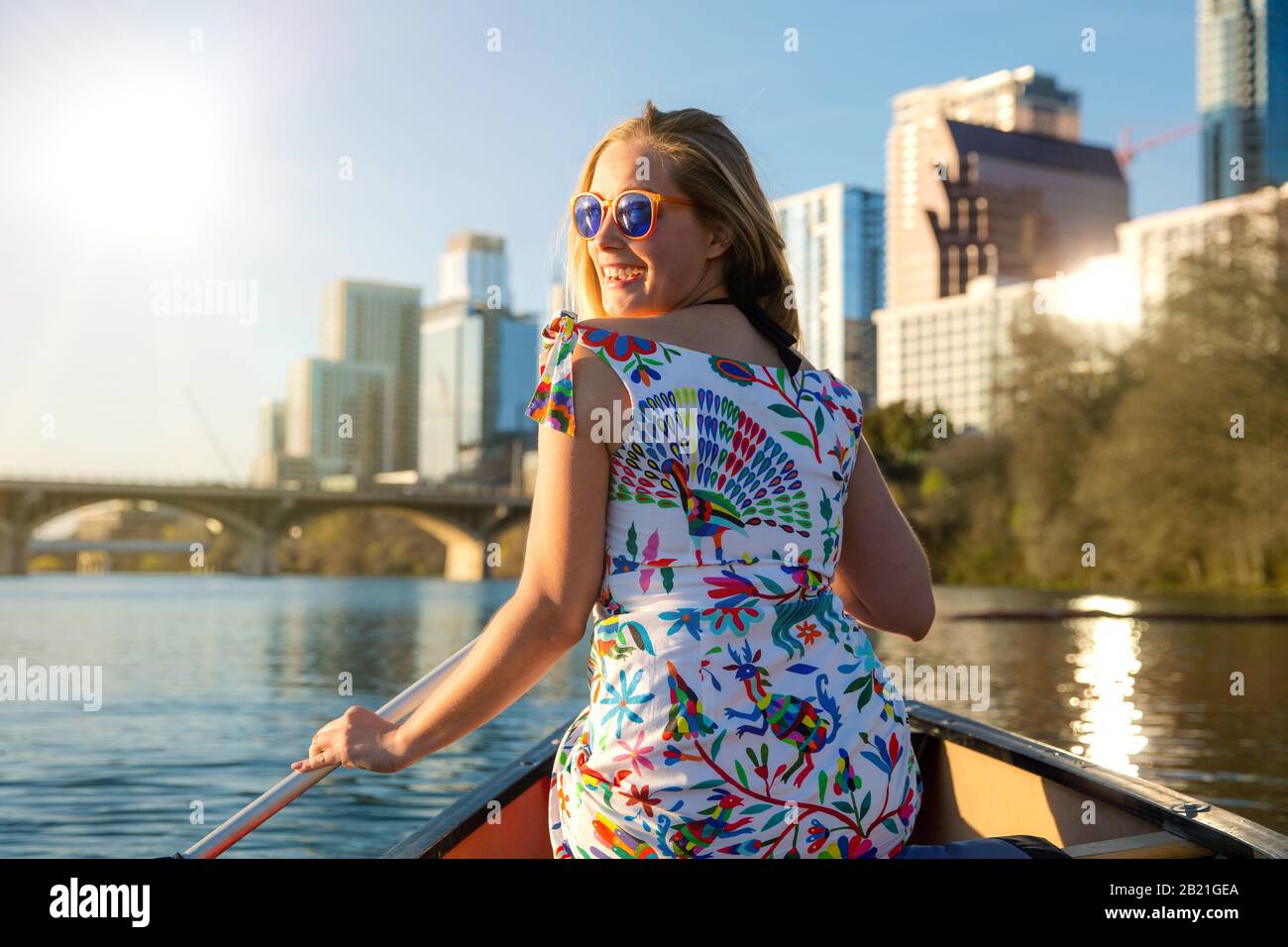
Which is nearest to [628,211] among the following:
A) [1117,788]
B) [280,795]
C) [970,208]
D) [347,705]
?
[280,795]

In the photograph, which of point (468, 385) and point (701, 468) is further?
point (468, 385)

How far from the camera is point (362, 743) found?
1.68m

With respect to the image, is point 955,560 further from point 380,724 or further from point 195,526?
point 195,526

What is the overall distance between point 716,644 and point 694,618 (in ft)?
0.13

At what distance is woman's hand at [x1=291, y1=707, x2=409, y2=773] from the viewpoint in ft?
5.41

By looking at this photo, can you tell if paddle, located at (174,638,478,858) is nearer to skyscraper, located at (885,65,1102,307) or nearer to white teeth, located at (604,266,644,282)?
white teeth, located at (604,266,644,282)

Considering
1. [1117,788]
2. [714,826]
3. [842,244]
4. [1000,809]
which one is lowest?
[1000,809]

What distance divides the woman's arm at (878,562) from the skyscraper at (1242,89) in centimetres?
15556

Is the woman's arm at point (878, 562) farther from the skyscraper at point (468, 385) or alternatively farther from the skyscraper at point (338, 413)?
the skyscraper at point (338, 413)

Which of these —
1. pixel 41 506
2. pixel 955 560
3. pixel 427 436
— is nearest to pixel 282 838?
pixel 955 560

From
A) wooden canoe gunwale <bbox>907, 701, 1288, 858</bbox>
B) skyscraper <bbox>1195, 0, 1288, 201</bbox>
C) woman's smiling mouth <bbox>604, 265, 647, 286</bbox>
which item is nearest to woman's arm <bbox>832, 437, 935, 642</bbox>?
woman's smiling mouth <bbox>604, 265, 647, 286</bbox>

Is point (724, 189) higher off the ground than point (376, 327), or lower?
lower

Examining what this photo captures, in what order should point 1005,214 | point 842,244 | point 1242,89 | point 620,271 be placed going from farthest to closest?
point 1242,89, point 1005,214, point 842,244, point 620,271

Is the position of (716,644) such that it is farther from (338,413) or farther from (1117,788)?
(338,413)
